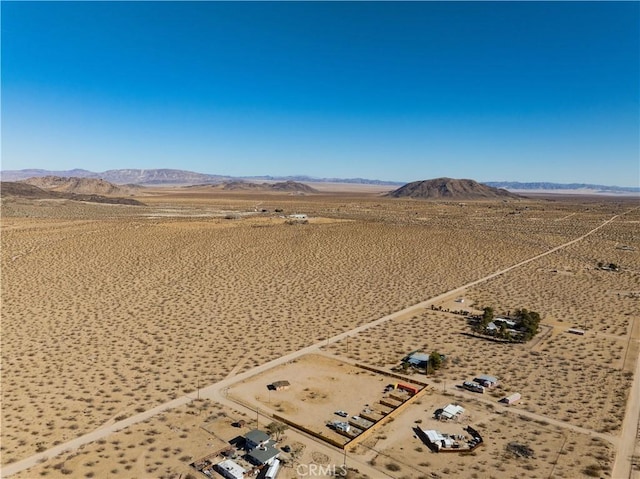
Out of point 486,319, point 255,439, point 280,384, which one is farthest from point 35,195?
point 255,439

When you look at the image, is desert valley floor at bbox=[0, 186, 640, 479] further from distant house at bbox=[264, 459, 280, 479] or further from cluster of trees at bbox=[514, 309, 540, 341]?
cluster of trees at bbox=[514, 309, 540, 341]

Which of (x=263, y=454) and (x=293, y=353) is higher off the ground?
(x=263, y=454)

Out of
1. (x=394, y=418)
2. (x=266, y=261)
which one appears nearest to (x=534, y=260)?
(x=266, y=261)

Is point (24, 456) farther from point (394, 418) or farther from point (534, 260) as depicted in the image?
point (534, 260)

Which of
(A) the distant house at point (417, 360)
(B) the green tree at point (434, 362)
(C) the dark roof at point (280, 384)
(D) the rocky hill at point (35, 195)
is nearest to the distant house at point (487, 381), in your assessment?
(B) the green tree at point (434, 362)

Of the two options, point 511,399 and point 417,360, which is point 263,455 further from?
point 511,399

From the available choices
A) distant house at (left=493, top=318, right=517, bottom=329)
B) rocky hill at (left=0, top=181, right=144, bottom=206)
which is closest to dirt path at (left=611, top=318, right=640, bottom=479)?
distant house at (left=493, top=318, right=517, bottom=329)
